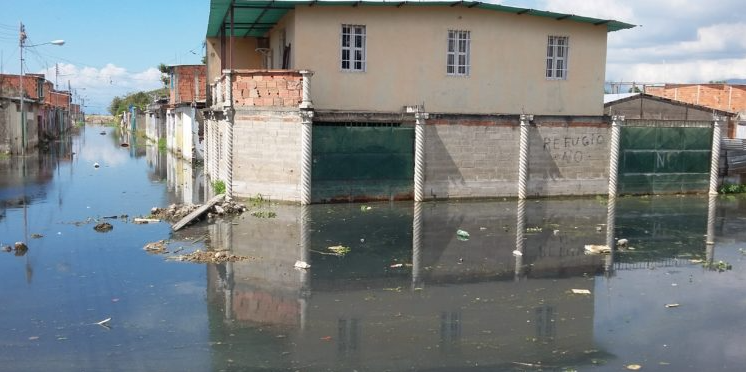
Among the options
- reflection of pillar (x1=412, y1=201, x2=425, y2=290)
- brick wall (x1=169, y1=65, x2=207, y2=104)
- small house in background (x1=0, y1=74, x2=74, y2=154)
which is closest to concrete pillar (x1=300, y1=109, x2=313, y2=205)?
reflection of pillar (x1=412, y1=201, x2=425, y2=290)

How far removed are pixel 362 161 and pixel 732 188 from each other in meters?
14.2

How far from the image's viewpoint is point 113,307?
9.15 meters

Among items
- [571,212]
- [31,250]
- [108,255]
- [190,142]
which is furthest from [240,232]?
[190,142]

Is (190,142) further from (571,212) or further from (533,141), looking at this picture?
(571,212)

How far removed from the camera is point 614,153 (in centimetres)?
2211

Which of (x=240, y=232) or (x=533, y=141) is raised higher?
(x=533, y=141)

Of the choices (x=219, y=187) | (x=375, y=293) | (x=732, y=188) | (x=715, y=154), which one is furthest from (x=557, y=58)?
(x=375, y=293)

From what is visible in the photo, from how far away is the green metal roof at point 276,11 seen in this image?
20.8 m

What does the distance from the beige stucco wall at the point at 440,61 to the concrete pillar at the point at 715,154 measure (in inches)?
182

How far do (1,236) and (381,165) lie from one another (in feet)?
33.4

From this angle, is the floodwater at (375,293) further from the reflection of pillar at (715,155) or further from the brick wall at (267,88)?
the reflection of pillar at (715,155)

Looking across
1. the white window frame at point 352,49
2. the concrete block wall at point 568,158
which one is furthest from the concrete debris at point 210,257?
the concrete block wall at point 568,158

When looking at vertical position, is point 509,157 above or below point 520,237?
above

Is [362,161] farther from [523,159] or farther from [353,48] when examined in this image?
[523,159]
